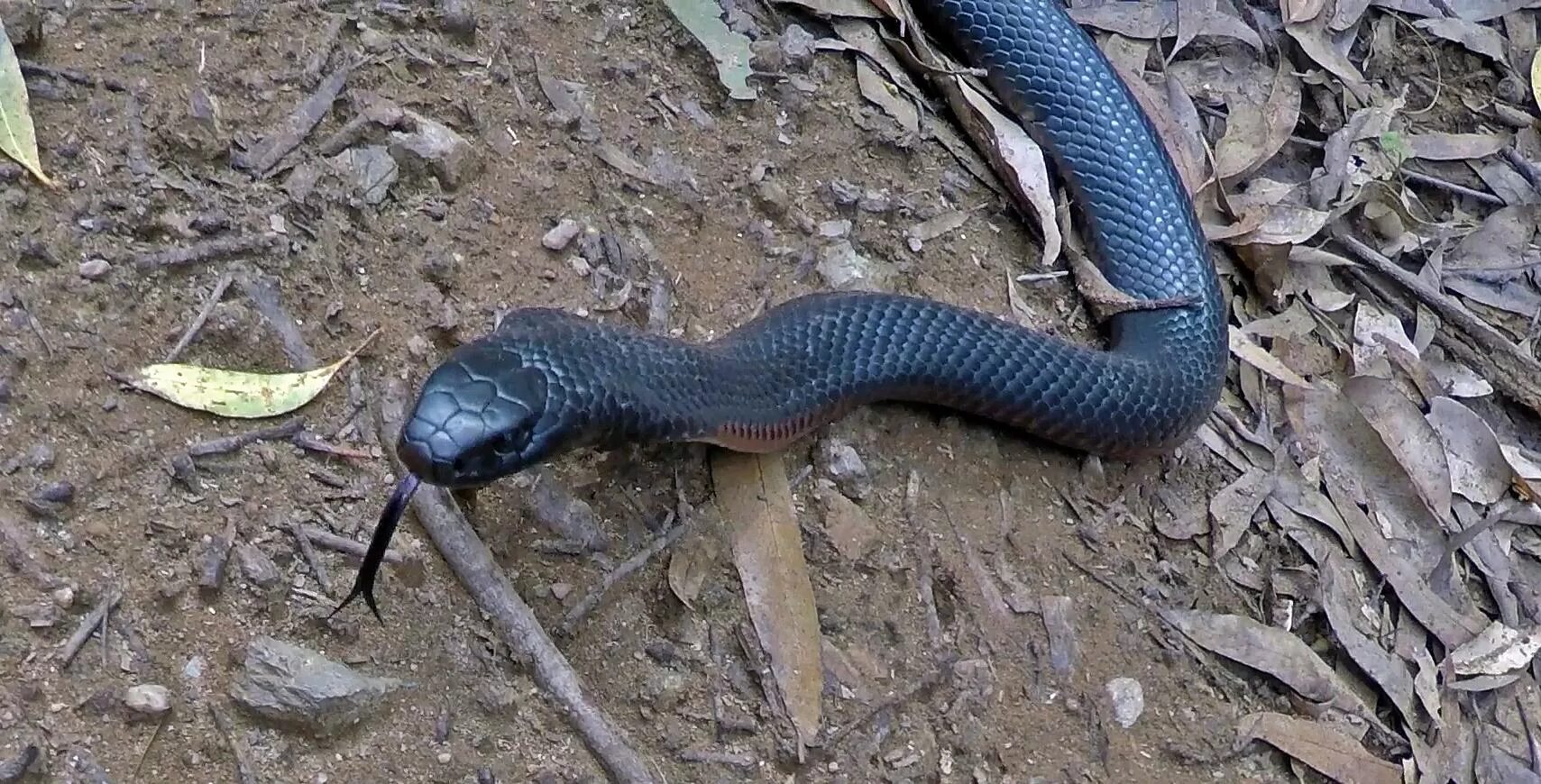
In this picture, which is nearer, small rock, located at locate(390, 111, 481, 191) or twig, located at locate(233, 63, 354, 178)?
twig, located at locate(233, 63, 354, 178)

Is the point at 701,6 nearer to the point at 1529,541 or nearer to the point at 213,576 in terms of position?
the point at 213,576

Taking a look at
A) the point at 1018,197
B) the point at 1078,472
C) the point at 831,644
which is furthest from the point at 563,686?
the point at 1018,197

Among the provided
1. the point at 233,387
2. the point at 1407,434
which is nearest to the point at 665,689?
the point at 233,387

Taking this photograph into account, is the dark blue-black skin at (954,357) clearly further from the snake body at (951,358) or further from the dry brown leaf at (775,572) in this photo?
the dry brown leaf at (775,572)

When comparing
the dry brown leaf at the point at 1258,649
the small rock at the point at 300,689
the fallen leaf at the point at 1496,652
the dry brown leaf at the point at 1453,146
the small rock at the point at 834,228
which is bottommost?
the fallen leaf at the point at 1496,652

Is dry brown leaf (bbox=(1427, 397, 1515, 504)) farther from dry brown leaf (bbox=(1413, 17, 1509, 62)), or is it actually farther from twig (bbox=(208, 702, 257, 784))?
twig (bbox=(208, 702, 257, 784))

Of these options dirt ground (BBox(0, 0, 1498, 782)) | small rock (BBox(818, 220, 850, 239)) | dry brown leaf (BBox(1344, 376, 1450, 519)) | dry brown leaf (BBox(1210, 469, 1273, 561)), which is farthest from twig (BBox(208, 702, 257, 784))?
dry brown leaf (BBox(1344, 376, 1450, 519))

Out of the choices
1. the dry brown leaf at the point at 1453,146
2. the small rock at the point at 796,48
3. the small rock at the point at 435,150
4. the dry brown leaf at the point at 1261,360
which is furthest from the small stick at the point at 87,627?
the dry brown leaf at the point at 1453,146
